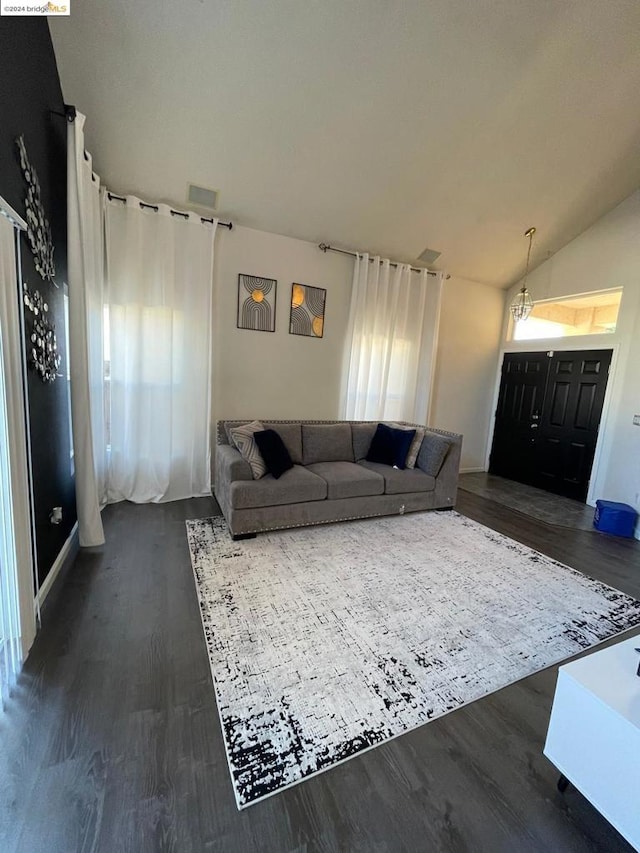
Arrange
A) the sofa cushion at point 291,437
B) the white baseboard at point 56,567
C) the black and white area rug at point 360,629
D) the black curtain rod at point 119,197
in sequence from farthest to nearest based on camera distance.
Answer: the sofa cushion at point 291,437
the black curtain rod at point 119,197
the white baseboard at point 56,567
the black and white area rug at point 360,629

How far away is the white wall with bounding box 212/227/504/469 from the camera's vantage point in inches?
146

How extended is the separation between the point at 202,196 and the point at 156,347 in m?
1.45

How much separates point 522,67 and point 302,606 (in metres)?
3.96

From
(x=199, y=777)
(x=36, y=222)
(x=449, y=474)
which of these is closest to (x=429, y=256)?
(x=449, y=474)

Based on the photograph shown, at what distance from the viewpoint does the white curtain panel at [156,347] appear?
10.4 ft

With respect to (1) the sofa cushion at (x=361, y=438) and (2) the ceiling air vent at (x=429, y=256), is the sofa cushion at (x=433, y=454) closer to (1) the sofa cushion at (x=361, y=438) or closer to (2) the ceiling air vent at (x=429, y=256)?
(1) the sofa cushion at (x=361, y=438)

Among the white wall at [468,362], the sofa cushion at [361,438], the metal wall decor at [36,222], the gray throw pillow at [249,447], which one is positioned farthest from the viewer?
the white wall at [468,362]

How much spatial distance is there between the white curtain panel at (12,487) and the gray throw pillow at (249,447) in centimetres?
158

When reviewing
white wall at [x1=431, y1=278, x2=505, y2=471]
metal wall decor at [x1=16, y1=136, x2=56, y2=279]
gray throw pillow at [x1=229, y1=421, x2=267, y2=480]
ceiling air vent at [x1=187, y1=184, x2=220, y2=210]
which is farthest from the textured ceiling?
gray throw pillow at [x1=229, y1=421, x2=267, y2=480]

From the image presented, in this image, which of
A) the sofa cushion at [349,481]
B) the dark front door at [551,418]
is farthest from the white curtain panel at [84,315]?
the dark front door at [551,418]

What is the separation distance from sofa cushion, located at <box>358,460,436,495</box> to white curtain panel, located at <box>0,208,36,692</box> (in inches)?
103

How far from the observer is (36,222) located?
1.87 meters

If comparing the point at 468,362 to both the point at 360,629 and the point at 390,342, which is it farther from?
the point at 360,629

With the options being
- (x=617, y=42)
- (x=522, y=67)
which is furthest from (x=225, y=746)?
(x=617, y=42)
